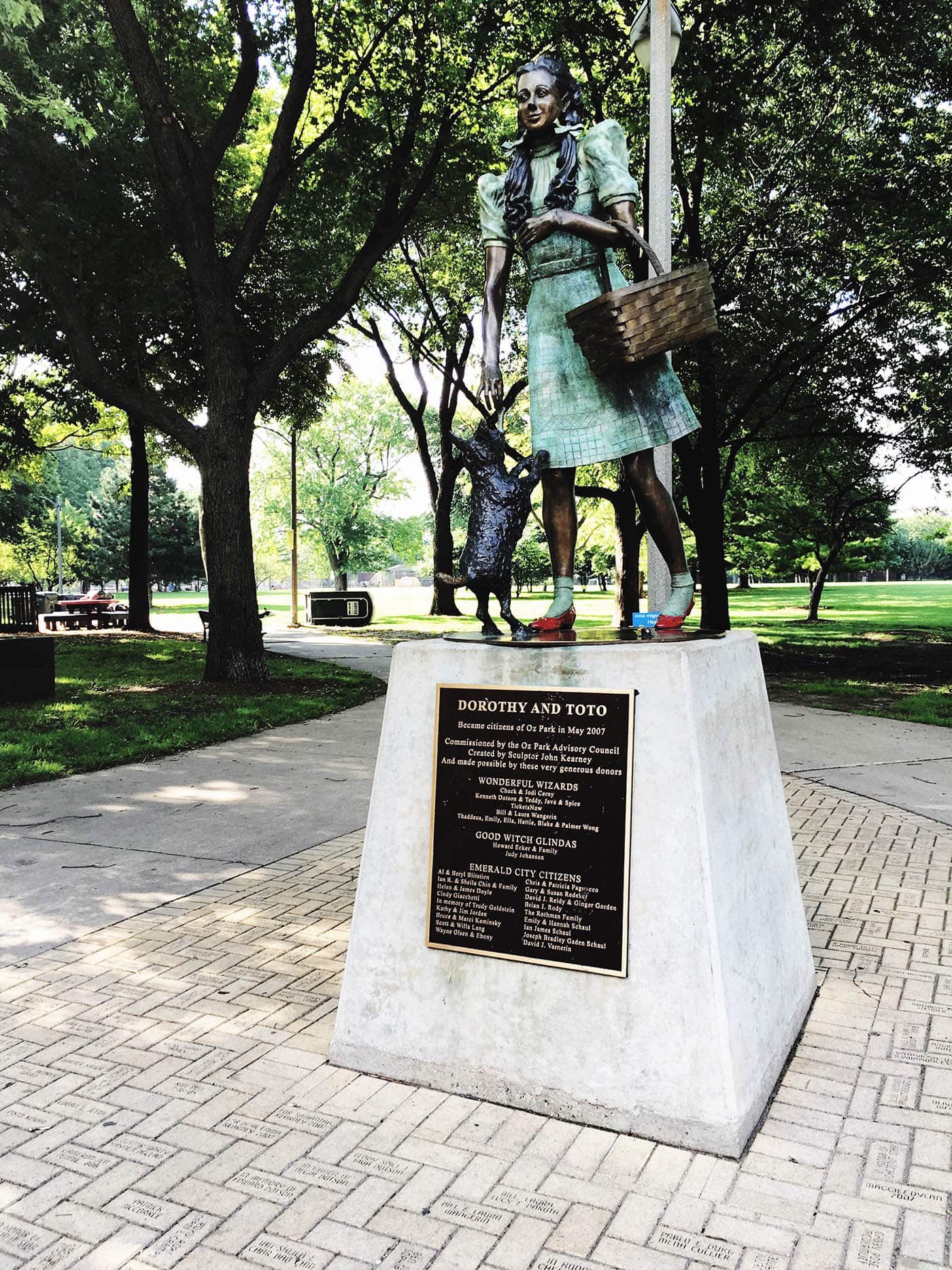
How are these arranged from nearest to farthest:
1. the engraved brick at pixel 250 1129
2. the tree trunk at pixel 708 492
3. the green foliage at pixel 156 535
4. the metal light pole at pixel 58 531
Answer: the engraved brick at pixel 250 1129, the tree trunk at pixel 708 492, the metal light pole at pixel 58 531, the green foliage at pixel 156 535

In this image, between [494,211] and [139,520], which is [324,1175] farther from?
[139,520]

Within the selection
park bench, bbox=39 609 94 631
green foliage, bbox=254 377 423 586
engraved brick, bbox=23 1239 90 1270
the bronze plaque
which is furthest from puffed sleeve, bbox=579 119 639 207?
green foliage, bbox=254 377 423 586

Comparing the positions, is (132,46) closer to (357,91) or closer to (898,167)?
(357,91)

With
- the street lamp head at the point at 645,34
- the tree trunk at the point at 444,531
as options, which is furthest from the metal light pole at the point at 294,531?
the street lamp head at the point at 645,34

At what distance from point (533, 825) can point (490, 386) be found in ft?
6.03

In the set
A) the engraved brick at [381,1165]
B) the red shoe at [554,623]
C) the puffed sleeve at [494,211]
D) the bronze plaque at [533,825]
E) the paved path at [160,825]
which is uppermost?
the puffed sleeve at [494,211]

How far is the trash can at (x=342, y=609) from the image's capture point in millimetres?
31375

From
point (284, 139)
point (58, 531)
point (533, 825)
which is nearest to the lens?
point (533, 825)

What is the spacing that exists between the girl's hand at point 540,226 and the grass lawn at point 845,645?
346 cm

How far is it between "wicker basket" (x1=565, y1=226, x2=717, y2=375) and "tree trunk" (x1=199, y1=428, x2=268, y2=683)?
9579 millimetres

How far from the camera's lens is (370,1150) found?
2982 millimetres

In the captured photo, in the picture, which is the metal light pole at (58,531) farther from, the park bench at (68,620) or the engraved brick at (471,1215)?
the engraved brick at (471,1215)

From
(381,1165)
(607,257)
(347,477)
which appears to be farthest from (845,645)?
(347,477)

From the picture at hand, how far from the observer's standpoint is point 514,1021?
3336mm
